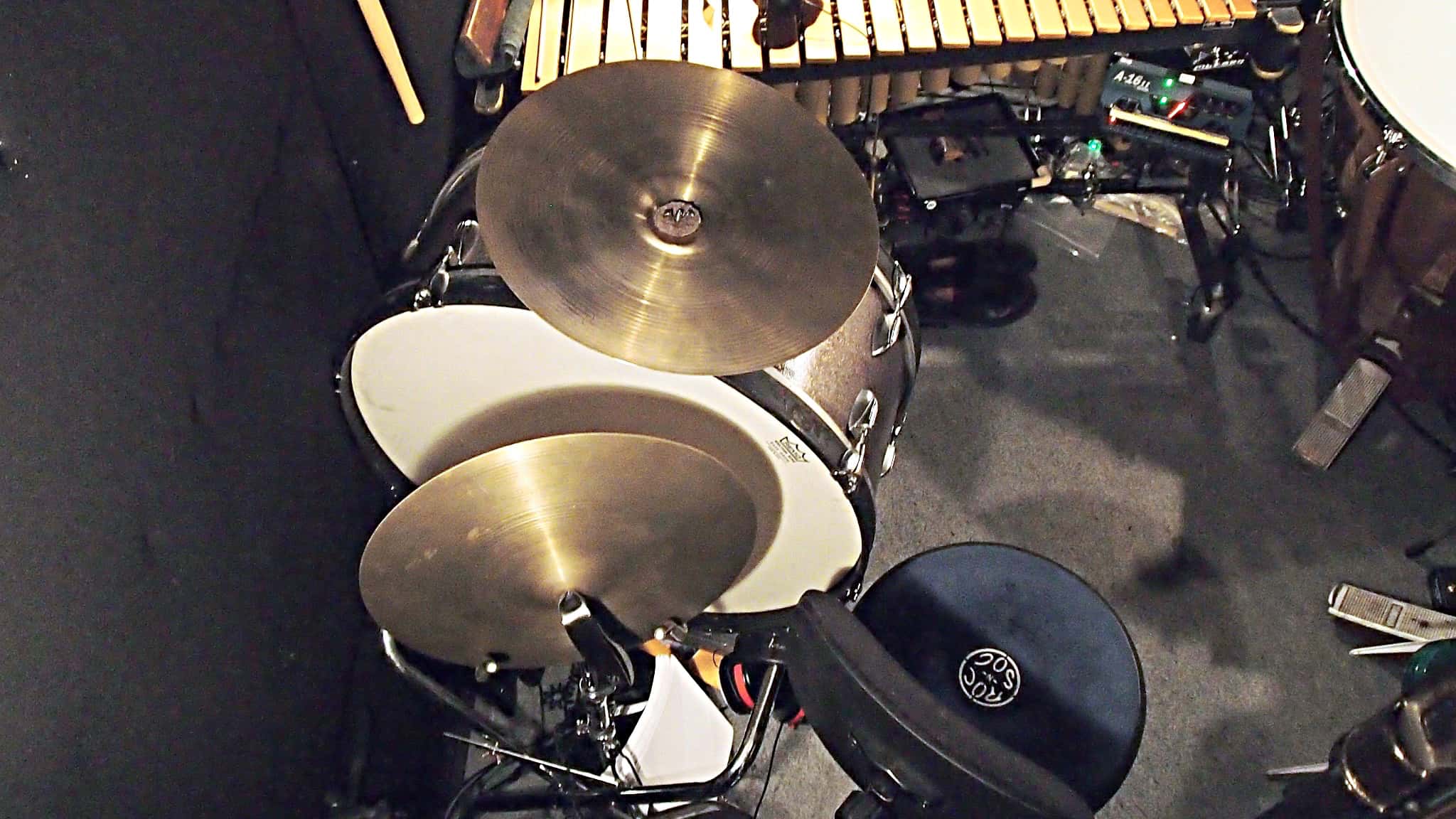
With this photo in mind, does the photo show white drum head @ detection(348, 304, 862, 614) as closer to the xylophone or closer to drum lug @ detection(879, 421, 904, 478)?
drum lug @ detection(879, 421, 904, 478)

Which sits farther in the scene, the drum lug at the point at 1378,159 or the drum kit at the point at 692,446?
the drum lug at the point at 1378,159

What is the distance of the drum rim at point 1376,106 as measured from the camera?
3.82 ft

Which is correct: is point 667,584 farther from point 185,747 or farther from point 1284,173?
point 1284,173

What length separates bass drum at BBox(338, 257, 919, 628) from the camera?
1185mm

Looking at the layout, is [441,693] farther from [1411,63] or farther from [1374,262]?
[1374,262]

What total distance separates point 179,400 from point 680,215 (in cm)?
57

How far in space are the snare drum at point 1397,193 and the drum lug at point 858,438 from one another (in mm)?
694

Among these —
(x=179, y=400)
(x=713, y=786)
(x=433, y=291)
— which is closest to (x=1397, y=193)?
(x=713, y=786)

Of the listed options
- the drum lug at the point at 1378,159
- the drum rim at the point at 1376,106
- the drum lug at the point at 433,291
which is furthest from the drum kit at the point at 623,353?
the drum lug at the point at 1378,159

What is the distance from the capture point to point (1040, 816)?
0.90 m

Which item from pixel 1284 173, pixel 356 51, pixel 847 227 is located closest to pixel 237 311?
pixel 356 51

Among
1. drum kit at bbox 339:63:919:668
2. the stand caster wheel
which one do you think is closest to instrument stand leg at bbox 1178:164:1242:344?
the stand caster wheel

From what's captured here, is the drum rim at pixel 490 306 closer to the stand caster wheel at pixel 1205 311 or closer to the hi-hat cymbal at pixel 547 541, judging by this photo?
the hi-hat cymbal at pixel 547 541

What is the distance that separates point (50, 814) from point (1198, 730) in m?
1.72
